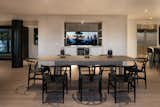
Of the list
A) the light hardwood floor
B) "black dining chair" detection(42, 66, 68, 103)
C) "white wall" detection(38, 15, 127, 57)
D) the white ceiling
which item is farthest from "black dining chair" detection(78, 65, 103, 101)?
"white wall" detection(38, 15, 127, 57)

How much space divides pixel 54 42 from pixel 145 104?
253 inches

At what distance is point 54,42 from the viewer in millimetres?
10648

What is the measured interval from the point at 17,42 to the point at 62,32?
2005mm

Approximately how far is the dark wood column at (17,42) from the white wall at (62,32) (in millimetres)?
932

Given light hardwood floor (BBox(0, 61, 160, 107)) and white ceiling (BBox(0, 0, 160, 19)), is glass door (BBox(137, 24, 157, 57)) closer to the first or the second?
white ceiling (BBox(0, 0, 160, 19))

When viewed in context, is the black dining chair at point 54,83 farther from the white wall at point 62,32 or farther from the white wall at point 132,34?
the white wall at point 132,34

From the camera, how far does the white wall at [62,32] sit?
10586 mm

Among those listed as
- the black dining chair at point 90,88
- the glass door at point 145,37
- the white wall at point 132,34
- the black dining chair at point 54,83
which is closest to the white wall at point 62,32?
the white wall at point 132,34

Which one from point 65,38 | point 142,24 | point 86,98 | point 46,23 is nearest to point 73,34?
point 65,38

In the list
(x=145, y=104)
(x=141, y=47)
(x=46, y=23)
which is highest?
(x=46, y=23)

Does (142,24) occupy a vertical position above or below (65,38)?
above

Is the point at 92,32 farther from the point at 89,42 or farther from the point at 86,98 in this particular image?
the point at 86,98

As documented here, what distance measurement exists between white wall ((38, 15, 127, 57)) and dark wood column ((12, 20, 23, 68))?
3.06 feet

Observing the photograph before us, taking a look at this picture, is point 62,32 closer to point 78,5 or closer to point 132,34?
point 78,5
